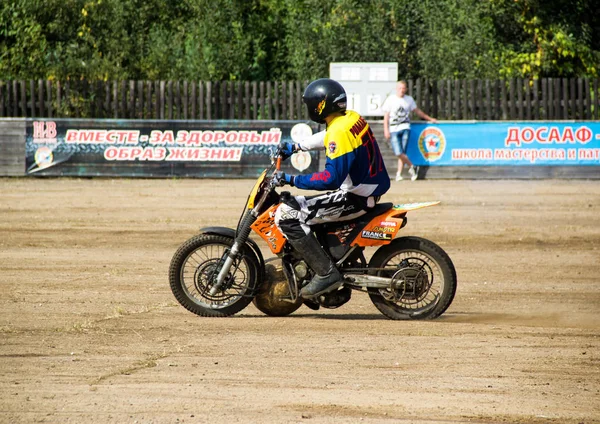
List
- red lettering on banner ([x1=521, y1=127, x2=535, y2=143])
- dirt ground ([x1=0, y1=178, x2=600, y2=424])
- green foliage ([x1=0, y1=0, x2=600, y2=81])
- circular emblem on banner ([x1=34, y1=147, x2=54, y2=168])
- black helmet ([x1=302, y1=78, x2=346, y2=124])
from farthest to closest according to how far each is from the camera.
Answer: green foliage ([x1=0, y1=0, x2=600, y2=81]) → circular emblem on banner ([x1=34, y1=147, x2=54, y2=168]) → red lettering on banner ([x1=521, y1=127, x2=535, y2=143]) → black helmet ([x1=302, y1=78, x2=346, y2=124]) → dirt ground ([x1=0, y1=178, x2=600, y2=424])

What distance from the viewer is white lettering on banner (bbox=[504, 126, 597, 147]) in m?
22.3

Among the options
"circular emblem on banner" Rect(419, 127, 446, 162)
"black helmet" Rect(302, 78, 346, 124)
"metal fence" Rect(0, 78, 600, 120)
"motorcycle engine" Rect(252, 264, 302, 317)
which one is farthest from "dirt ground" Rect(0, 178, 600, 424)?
"metal fence" Rect(0, 78, 600, 120)

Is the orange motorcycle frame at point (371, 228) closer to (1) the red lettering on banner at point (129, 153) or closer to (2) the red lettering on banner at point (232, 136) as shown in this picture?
(2) the red lettering on banner at point (232, 136)

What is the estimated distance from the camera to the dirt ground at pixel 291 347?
6.01 metres

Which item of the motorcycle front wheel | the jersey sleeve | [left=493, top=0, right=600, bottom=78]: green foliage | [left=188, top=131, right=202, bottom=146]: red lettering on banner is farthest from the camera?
[left=493, top=0, right=600, bottom=78]: green foliage

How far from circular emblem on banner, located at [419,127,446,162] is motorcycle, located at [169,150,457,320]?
1388 cm

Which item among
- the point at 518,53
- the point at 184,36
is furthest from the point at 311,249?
the point at 184,36

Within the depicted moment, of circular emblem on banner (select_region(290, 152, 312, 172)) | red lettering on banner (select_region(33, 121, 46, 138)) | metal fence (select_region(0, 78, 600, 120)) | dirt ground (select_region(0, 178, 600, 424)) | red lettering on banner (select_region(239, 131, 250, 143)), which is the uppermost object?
metal fence (select_region(0, 78, 600, 120))

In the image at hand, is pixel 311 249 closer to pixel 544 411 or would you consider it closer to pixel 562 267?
pixel 544 411

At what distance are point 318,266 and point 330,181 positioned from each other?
2.25 feet

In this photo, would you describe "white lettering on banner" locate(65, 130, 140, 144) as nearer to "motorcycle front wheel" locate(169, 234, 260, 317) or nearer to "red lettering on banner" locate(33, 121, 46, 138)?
"red lettering on banner" locate(33, 121, 46, 138)

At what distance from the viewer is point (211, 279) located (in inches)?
348

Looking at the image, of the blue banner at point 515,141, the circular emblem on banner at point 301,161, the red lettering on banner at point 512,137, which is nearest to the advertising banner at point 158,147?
the circular emblem on banner at point 301,161

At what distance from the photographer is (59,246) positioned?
13961 millimetres
